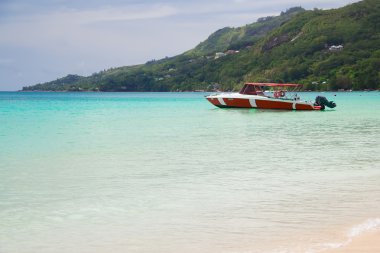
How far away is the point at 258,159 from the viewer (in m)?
17.2

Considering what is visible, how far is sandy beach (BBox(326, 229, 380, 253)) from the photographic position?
22.9 feet

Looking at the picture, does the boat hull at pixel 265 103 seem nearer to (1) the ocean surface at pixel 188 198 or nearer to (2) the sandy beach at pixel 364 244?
(1) the ocean surface at pixel 188 198

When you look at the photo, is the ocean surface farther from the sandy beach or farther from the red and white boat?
the red and white boat

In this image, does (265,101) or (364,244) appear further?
(265,101)

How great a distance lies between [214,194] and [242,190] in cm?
72

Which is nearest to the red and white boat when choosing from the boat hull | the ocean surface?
the boat hull

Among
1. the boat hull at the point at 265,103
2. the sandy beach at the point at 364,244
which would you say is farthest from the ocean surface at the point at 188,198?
the boat hull at the point at 265,103

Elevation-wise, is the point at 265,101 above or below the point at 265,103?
above

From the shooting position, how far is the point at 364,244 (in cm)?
727

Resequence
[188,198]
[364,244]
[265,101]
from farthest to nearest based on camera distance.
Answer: [265,101] → [188,198] → [364,244]

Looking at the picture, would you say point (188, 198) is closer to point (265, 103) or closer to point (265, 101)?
point (265, 101)

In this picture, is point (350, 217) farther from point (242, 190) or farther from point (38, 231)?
point (38, 231)

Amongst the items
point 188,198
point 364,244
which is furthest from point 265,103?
point 364,244

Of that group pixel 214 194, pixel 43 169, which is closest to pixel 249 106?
pixel 43 169
